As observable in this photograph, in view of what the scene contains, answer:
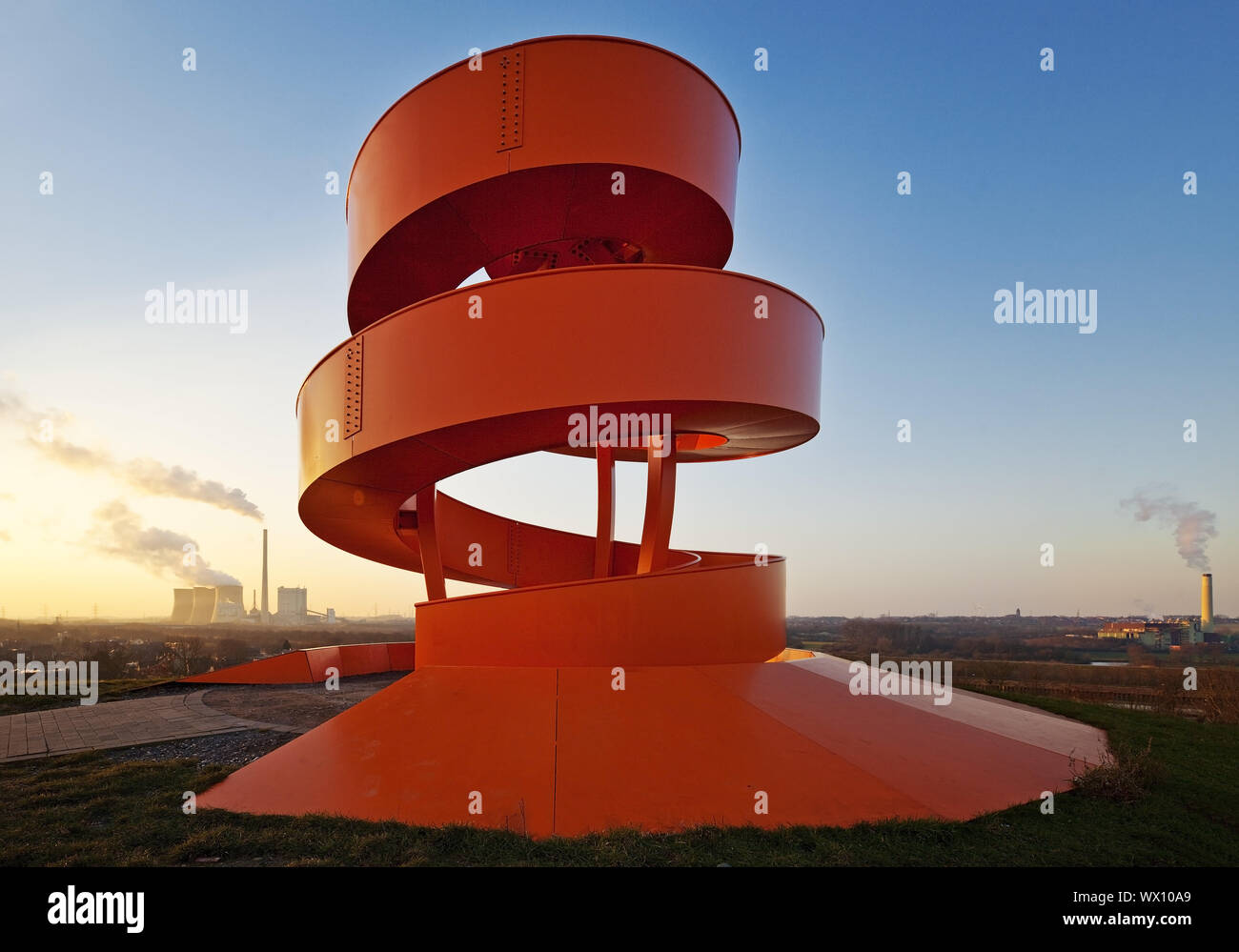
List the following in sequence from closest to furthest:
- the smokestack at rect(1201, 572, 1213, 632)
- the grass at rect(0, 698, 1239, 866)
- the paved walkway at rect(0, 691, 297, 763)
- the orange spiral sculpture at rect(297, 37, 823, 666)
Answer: the grass at rect(0, 698, 1239, 866) → the orange spiral sculpture at rect(297, 37, 823, 666) → the paved walkway at rect(0, 691, 297, 763) → the smokestack at rect(1201, 572, 1213, 632)

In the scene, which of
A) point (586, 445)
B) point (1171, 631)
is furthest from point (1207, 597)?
point (586, 445)

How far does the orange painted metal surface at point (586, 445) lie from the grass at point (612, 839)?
Answer: 0.45 meters

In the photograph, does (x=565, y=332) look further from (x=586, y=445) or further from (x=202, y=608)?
(x=202, y=608)

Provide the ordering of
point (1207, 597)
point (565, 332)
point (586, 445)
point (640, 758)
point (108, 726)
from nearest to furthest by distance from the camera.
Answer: point (640, 758), point (565, 332), point (586, 445), point (108, 726), point (1207, 597)

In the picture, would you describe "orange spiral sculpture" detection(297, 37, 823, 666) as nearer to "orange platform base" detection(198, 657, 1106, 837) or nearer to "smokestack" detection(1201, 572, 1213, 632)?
"orange platform base" detection(198, 657, 1106, 837)

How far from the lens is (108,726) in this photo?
11.3 meters

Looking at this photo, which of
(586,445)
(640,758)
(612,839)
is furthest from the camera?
(586,445)

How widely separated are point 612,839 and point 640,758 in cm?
132

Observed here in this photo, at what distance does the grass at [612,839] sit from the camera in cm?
500

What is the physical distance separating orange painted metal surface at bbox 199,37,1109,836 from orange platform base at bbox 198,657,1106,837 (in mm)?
30

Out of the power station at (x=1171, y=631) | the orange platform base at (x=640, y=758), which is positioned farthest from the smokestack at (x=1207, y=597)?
the orange platform base at (x=640, y=758)

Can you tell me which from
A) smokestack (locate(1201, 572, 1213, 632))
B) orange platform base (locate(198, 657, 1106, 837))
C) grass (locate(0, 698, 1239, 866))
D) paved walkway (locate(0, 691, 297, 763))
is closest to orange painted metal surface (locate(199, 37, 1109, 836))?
orange platform base (locate(198, 657, 1106, 837))

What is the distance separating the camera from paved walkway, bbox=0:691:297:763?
9.73m

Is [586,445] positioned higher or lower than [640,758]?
higher
